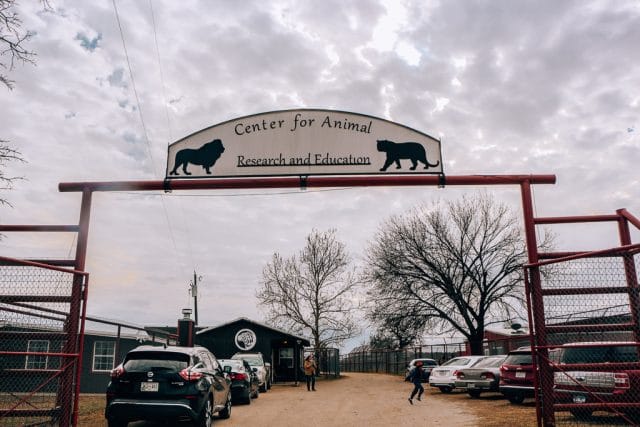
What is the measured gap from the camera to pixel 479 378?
63.4 feet

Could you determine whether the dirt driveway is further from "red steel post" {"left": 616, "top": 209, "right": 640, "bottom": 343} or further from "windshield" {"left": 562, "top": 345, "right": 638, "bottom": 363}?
"red steel post" {"left": 616, "top": 209, "right": 640, "bottom": 343}

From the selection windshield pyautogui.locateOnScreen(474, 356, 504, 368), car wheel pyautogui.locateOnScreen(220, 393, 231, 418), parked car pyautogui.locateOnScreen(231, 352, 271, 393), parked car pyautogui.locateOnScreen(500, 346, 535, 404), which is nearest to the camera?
car wheel pyautogui.locateOnScreen(220, 393, 231, 418)

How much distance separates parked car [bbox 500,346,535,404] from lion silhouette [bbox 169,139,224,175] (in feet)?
32.5

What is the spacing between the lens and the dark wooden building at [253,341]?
119 ft

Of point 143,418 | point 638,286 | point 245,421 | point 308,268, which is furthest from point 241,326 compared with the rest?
point 638,286

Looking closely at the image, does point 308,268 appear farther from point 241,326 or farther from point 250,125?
point 250,125

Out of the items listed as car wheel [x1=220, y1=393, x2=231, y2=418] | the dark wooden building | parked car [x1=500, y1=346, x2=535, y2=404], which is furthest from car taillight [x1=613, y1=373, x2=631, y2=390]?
the dark wooden building

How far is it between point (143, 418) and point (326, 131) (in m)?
6.16

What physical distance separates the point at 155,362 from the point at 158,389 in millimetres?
495

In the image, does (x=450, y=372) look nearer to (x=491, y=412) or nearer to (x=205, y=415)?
(x=491, y=412)

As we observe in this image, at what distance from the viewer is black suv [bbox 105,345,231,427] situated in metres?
9.71

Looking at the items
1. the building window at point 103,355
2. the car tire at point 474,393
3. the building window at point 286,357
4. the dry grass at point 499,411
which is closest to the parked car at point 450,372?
the car tire at point 474,393

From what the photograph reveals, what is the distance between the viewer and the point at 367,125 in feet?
35.5

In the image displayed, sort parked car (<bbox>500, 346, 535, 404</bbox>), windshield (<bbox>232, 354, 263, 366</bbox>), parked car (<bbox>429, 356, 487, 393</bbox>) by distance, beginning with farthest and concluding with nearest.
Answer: windshield (<bbox>232, 354, 263, 366</bbox>), parked car (<bbox>429, 356, 487, 393</bbox>), parked car (<bbox>500, 346, 535, 404</bbox>)
